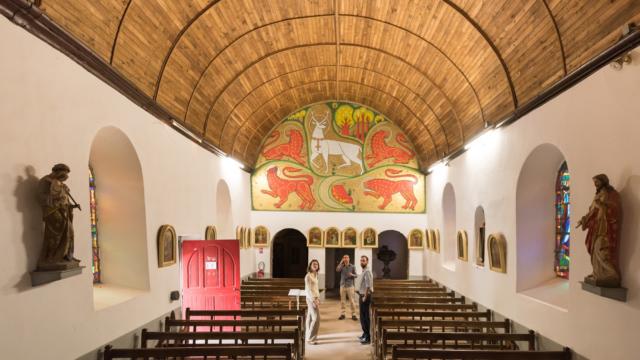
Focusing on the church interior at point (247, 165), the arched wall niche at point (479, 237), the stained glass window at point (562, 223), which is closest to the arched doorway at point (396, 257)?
the church interior at point (247, 165)

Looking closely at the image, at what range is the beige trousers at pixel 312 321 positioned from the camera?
1155 cm

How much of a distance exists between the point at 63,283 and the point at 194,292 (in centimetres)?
497

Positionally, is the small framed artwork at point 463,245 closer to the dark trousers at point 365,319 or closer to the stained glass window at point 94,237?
the dark trousers at point 365,319

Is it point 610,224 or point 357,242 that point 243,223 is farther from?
point 610,224

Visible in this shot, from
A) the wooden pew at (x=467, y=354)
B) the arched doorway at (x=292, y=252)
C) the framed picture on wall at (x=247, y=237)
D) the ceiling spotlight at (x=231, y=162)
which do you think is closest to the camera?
the wooden pew at (x=467, y=354)

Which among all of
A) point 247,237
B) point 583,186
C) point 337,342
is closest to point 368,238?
point 247,237

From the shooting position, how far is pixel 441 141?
1535 cm

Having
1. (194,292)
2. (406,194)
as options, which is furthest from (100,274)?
(406,194)

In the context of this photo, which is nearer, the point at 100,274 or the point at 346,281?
the point at 100,274

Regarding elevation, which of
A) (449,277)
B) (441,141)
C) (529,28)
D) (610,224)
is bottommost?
(449,277)

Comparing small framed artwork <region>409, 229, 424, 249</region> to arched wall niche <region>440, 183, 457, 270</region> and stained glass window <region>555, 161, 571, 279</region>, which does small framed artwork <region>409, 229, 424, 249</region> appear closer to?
arched wall niche <region>440, 183, 457, 270</region>

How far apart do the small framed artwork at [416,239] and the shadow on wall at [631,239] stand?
13248 mm

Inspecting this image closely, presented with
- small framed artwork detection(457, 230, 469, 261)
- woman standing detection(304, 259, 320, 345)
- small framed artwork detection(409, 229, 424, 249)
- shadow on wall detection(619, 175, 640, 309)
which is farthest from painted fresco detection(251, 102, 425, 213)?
shadow on wall detection(619, 175, 640, 309)

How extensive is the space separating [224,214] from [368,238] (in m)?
6.33
